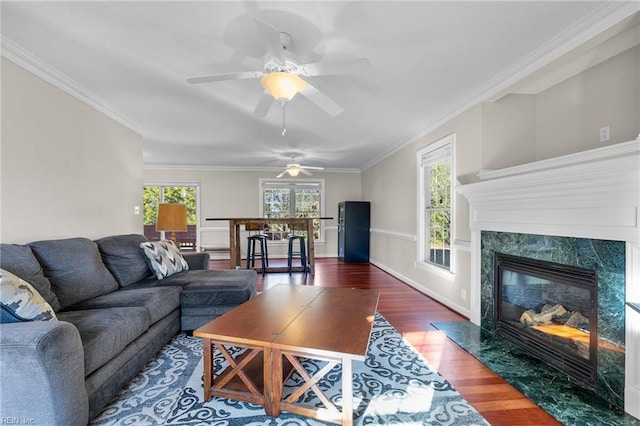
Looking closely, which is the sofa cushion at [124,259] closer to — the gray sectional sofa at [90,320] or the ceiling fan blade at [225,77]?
the gray sectional sofa at [90,320]

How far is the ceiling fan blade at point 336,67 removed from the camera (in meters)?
1.79


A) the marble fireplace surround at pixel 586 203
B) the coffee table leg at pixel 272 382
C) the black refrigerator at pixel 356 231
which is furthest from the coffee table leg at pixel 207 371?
the black refrigerator at pixel 356 231

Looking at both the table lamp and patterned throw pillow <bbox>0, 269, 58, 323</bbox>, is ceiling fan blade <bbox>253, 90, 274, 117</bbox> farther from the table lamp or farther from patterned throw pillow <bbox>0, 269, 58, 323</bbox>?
the table lamp

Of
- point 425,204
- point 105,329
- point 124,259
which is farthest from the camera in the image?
point 425,204

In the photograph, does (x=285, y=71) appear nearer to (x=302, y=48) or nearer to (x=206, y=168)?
(x=302, y=48)

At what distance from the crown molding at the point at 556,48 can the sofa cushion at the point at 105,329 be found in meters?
3.60

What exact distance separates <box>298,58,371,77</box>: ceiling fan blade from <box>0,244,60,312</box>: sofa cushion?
230 centimetres

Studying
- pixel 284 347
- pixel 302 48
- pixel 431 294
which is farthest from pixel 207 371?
pixel 431 294

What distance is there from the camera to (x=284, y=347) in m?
1.56

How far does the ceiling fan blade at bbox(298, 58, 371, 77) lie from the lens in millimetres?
1793

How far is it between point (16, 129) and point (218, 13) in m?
1.95

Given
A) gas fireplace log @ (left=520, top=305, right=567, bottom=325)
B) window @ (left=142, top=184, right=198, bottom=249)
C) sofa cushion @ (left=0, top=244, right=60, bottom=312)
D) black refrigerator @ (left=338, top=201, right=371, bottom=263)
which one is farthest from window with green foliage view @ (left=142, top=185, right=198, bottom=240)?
gas fireplace log @ (left=520, top=305, right=567, bottom=325)

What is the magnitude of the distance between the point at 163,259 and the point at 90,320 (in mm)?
1383

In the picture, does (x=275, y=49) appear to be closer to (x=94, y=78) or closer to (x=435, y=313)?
(x=94, y=78)
